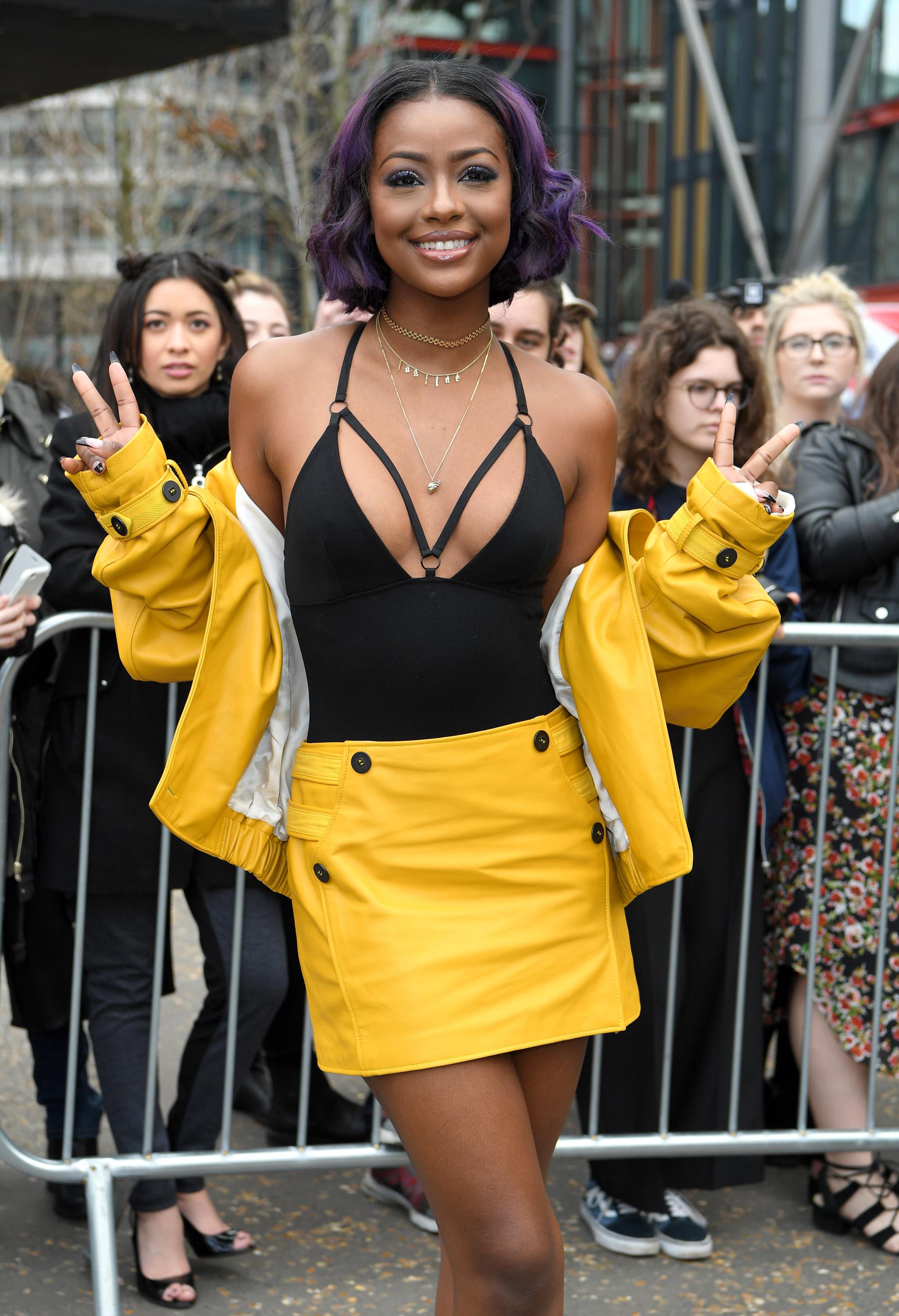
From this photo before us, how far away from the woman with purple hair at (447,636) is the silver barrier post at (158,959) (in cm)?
101

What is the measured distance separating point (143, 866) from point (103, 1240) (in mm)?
841

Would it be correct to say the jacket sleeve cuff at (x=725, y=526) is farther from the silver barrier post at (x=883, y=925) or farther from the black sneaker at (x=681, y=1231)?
the black sneaker at (x=681, y=1231)

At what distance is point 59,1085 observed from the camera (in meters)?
4.06

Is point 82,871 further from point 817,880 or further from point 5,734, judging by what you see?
point 817,880

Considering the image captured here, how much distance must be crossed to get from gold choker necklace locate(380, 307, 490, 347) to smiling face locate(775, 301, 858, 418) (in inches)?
98.2

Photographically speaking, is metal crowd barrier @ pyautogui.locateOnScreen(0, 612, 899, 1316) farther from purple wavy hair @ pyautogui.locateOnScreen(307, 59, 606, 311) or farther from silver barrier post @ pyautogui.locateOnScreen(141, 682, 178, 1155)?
purple wavy hair @ pyautogui.locateOnScreen(307, 59, 606, 311)

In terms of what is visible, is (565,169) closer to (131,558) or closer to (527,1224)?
(131,558)

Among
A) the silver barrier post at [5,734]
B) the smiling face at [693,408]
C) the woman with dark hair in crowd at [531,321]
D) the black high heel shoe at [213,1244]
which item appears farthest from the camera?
the woman with dark hair in crowd at [531,321]

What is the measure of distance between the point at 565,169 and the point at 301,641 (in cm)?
96


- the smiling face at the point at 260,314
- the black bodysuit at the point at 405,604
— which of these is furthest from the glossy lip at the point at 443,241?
the smiling face at the point at 260,314

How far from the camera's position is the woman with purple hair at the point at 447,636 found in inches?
96.7

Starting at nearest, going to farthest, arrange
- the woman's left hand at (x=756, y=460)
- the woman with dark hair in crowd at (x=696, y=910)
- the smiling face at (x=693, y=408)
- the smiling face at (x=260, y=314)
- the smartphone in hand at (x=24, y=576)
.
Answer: the woman's left hand at (x=756, y=460)
the smartphone in hand at (x=24, y=576)
the woman with dark hair in crowd at (x=696, y=910)
the smiling face at (x=693, y=408)
the smiling face at (x=260, y=314)

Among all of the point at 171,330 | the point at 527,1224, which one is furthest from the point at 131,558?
the point at 171,330

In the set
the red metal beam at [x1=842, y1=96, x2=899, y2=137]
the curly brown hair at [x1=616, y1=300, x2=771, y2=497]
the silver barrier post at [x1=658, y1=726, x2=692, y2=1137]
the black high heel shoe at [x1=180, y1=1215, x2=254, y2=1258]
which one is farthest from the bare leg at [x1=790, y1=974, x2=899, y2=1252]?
the red metal beam at [x1=842, y1=96, x2=899, y2=137]
